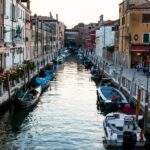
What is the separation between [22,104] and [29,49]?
38951mm

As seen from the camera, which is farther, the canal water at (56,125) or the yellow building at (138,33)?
the yellow building at (138,33)

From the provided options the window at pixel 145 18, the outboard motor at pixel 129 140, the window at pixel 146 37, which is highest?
the window at pixel 145 18

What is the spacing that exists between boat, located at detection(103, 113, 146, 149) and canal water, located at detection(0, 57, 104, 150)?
98 cm

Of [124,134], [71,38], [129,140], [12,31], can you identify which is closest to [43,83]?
[12,31]

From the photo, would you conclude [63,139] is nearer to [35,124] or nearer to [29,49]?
[35,124]

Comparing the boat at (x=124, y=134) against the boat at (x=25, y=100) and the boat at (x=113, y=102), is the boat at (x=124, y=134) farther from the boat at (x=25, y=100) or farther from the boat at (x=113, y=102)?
the boat at (x=25, y=100)

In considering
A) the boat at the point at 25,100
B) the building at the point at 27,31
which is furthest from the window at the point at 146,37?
the boat at the point at 25,100

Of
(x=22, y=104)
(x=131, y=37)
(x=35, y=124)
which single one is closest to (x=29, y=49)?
(x=131, y=37)

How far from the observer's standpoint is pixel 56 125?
2669 cm

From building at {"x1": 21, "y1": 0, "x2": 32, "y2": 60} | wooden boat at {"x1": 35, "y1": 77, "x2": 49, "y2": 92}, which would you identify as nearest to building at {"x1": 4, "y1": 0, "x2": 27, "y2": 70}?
wooden boat at {"x1": 35, "y1": 77, "x2": 49, "y2": 92}

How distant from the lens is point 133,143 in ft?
66.3

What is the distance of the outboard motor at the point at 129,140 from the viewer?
2012 centimetres

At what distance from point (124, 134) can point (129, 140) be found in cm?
33

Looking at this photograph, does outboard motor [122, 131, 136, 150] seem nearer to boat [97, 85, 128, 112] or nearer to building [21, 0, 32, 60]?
boat [97, 85, 128, 112]
